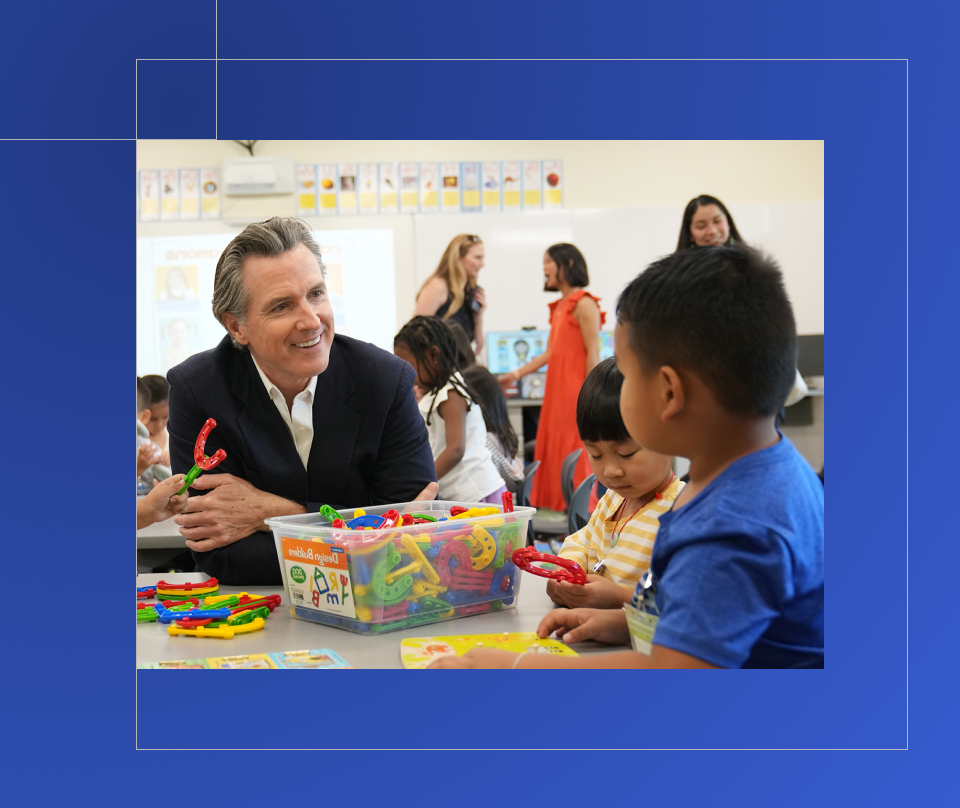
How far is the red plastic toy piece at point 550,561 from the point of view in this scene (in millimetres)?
1014

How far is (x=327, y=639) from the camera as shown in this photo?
0.98 m

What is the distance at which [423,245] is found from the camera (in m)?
4.54

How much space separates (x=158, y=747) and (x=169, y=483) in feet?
1.16

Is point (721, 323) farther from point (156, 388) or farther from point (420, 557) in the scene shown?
point (156, 388)

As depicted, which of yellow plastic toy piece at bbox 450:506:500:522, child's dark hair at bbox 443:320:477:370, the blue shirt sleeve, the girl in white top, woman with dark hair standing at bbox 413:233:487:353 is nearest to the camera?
the blue shirt sleeve

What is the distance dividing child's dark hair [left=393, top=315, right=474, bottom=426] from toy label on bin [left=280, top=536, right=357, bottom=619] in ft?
3.82

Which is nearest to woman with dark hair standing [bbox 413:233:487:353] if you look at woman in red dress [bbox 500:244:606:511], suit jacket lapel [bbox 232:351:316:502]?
woman in red dress [bbox 500:244:606:511]

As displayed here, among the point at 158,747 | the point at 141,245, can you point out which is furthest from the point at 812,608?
the point at 141,245

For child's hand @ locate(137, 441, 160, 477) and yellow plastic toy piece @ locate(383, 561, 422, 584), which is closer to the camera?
yellow plastic toy piece @ locate(383, 561, 422, 584)

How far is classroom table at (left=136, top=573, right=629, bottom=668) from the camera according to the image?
954 millimetres

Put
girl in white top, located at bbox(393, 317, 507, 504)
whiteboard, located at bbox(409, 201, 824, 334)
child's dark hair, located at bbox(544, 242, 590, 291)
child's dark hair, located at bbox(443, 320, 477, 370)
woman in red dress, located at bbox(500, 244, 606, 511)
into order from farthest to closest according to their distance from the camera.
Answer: whiteboard, located at bbox(409, 201, 824, 334) → child's dark hair, located at bbox(544, 242, 590, 291) → woman in red dress, located at bbox(500, 244, 606, 511) → child's dark hair, located at bbox(443, 320, 477, 370) → girl in white top, located at bbox(393, 317, 507, 504)

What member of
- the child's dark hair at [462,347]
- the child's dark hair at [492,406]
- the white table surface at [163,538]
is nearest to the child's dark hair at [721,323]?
the white table surface at [163,538]

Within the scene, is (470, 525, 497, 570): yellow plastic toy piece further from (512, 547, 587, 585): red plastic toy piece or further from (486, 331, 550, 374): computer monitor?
(486, 331, 550, 374): computer monitor

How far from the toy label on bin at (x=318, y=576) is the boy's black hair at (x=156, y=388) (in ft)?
2.61
